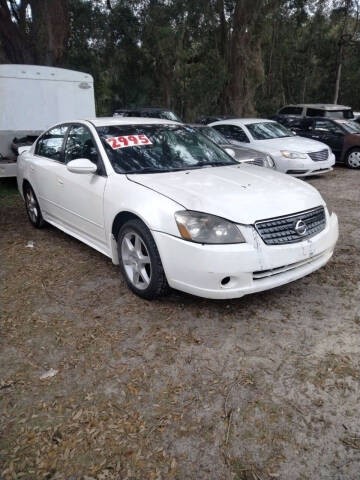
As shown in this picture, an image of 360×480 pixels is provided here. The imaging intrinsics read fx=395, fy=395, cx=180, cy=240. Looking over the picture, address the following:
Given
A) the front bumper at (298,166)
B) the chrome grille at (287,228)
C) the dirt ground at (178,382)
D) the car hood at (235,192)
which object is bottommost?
the dirt ground at (178,382)

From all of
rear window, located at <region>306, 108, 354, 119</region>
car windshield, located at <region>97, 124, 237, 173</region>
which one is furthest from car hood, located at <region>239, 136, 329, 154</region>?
car windshield, located at <region>97, 124, 237, 173</region>

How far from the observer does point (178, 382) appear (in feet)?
8.59

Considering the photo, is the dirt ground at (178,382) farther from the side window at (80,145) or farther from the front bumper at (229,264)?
the side window at (80,145)

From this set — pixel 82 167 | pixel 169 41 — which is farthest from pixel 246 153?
pixel 169 41

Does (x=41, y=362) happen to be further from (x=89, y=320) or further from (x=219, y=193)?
(x=219, y=193)

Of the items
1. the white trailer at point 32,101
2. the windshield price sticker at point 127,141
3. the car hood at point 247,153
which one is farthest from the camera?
the white trailer at point 32,101

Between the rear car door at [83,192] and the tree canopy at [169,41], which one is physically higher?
the tree canopy at [169,41]

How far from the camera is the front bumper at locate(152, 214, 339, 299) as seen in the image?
301 cm

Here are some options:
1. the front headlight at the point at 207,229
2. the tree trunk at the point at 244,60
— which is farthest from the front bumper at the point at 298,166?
the tree trunk at the point at 244,60

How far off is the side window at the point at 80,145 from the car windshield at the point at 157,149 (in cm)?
16

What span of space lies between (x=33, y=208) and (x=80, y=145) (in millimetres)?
1681

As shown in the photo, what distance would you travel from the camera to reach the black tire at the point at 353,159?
10930 millimetres

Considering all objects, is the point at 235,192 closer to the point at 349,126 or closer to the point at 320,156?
the point at 320,156

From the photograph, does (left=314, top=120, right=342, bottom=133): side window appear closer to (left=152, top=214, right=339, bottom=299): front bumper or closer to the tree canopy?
the tree canopy
